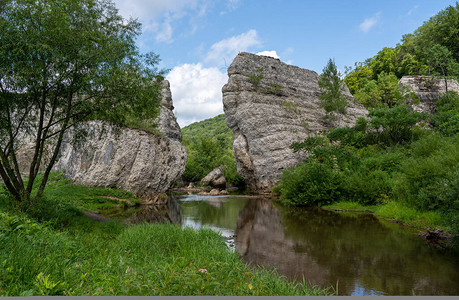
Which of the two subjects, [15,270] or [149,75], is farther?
[149,75]

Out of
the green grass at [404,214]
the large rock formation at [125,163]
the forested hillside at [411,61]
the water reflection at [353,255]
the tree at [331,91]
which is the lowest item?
the water reflection at [353,255]

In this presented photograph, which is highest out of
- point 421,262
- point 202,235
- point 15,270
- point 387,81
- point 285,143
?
point 387,81

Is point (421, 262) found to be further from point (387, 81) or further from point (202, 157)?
point (202, 157)

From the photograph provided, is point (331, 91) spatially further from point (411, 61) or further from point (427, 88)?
point (411, 61)

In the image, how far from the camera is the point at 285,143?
30.9 meters

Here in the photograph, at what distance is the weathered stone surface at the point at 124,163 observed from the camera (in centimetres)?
2244

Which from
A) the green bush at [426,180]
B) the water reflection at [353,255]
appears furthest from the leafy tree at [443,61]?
the water reflection at [353,255]

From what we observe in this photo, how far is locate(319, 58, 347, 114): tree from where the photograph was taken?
34656 millimetres

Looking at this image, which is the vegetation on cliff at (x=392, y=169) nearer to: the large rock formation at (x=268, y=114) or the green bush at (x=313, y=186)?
the green bush at (x=313, y=186)

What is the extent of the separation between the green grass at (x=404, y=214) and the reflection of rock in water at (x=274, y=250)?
5.51 metres

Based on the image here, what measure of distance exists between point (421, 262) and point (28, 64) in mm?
12738

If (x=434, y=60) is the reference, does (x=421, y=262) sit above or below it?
below

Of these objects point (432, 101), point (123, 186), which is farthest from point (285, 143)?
point (432, 101)

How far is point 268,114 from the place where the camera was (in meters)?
32.3
